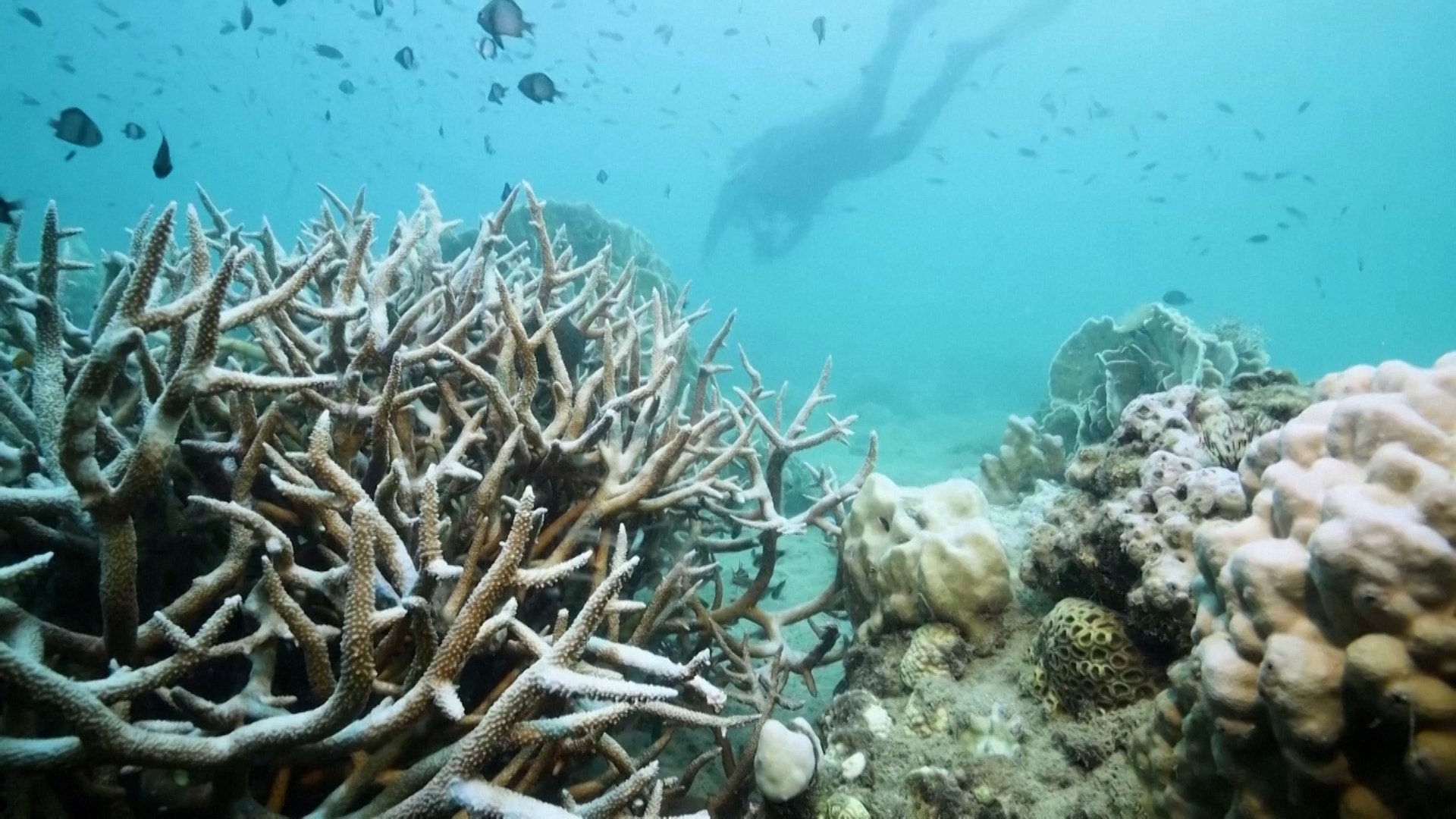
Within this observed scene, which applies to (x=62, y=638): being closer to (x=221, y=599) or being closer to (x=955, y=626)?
(x=221, y=599)

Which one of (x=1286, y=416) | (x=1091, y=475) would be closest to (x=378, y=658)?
(x=1091, y=475)

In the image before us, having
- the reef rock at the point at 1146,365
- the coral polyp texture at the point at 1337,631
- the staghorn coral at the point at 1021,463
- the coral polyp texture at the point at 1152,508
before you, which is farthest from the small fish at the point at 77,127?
the reef rock at the point at 1146,365

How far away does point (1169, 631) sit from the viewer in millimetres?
2340

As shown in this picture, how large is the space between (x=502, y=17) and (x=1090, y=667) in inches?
346

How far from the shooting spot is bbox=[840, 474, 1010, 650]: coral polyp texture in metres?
3.00

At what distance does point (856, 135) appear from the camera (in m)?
31.2

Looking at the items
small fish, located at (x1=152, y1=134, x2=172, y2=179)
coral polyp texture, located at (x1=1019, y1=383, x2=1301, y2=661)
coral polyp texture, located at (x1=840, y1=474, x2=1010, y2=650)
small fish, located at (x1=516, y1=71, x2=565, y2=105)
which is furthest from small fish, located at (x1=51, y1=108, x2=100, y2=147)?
coral polyp texture, located at (x1=1019, y1=383, x2=1301, y2=661)

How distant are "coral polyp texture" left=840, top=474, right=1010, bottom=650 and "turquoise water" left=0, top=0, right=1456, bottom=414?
49.4m

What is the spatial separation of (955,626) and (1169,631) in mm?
911

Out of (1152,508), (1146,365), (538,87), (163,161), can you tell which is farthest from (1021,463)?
(163,161)

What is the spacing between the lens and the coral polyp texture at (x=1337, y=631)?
4.28 ft

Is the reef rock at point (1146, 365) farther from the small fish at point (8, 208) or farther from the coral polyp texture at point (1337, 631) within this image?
the small fish at point (8, 208)

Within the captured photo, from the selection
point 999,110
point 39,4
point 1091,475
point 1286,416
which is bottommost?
point 1091,475

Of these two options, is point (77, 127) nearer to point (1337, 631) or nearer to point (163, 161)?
point (163, 161)
